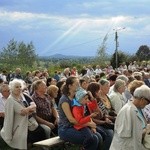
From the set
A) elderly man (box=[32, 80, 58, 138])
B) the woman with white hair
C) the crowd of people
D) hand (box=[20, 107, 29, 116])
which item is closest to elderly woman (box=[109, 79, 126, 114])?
the crowd of people

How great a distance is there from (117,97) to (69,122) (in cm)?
200

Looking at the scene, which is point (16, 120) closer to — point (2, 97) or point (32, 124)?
point (32, 124)

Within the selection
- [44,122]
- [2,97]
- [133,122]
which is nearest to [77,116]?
[44,122]

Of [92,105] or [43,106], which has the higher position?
[92,105]

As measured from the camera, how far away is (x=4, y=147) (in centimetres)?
842

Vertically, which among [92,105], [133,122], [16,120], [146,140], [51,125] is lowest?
[51,125]

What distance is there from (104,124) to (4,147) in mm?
2205

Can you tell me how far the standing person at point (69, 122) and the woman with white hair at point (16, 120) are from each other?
25.5 inches

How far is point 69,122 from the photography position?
6816 mm

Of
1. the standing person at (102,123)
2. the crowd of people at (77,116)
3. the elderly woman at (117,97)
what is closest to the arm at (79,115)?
the crowd of people at (77,116)

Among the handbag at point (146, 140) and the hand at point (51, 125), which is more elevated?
the handbag at point (146, 140)

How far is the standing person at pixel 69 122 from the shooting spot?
6.75 m

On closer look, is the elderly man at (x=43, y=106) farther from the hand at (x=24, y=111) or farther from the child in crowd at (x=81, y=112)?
the child in crowd at (x=81, y=112)

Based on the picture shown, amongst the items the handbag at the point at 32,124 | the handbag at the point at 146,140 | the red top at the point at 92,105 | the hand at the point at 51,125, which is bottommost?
the hand at the point at 51,125
